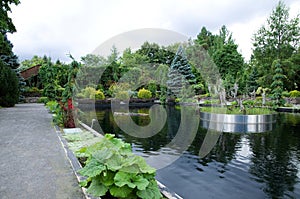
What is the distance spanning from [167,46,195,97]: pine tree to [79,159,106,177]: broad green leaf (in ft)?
72.9

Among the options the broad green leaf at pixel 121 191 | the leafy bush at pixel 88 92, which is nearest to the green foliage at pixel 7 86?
the leafy bush at pixel 88 92

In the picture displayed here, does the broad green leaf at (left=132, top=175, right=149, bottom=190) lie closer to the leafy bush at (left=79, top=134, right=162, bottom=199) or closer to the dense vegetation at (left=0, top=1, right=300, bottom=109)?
the leafy bush at (left=79, top=134, right=162, bottom=199)

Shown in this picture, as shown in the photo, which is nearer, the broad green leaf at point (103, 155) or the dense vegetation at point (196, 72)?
the broad green leaf at point (103, 155)

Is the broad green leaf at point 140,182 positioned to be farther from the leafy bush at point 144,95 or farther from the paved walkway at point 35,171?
the leafy bush at point 144,95

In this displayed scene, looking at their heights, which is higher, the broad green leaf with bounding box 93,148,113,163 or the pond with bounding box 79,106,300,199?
the broad green leaf with bounding box 93,148,113,163

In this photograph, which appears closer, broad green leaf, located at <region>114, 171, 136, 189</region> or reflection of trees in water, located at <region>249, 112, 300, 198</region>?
broad green leaf, located at <region>114, 171, 136, 189</region>

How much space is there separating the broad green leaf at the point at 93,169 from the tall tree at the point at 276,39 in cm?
2428

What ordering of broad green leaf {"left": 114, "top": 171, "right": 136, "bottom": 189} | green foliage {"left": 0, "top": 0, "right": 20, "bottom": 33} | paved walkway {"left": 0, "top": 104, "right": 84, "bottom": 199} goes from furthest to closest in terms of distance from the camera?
green foliage {"left": 0, "top": 0, "right": 20, "bottom": 33} < paved walkway {"left": 0, "top": 104, "right": 84, "bottom": 199} < broad green leaf {"left": 114, "top": 171, "right": 136, "bottom": 189}

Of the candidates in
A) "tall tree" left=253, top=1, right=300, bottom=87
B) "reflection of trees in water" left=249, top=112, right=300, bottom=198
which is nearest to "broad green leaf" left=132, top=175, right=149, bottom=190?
"reflection of trees in water" left=249, top=112, right=300, bottom=198

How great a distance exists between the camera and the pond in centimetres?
322

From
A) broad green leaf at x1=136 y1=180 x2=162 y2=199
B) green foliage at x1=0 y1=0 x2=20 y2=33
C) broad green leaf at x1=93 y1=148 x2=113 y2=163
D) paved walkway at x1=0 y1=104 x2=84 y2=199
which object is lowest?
paved walkway at x1=0 y1=104 x2=84 y2=199

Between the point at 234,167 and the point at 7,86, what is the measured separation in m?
15.0

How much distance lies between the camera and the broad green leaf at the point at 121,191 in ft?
7.00

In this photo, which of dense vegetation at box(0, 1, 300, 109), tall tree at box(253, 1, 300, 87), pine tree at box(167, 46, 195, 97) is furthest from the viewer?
pine tree at box(167, 46, 195, 97)
